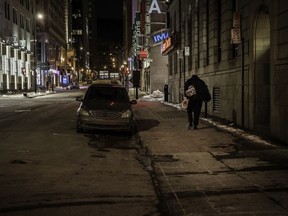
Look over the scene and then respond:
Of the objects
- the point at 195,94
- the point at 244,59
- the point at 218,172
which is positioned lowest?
the point at 218,172

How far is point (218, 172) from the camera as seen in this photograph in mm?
9102

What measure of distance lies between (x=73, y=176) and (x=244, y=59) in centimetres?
942

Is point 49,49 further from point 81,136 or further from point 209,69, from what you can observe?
point 81,136

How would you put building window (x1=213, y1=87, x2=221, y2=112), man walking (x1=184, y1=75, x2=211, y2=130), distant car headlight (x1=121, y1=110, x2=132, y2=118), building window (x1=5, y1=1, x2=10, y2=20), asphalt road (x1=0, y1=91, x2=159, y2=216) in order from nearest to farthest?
asphalt road (x1=0, y1=91, x2=159, y2=216), distant car headlight (x1=121, y1=110, x2=132, y2=118), man walking (x1=184, y1=75, x2=211, y2=130), building window (x1=213, y1=87, x2=221, y2=112), building window (x1=5, y1=1, x2=10, y2=20)

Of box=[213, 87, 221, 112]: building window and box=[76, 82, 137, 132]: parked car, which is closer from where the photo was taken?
box=[76, 82, 137, 132]: parked car

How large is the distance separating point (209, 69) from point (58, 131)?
9.11m

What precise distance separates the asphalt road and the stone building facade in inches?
156

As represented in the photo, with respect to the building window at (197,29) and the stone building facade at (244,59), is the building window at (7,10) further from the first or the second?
the building window at (197,29)

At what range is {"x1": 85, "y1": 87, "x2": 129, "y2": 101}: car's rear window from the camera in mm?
16578

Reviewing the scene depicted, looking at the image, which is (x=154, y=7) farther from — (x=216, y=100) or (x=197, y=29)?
(x=216, y=100)

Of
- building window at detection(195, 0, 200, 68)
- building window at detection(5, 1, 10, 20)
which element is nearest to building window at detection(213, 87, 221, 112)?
building window at detection(195, 0, 200, 68)

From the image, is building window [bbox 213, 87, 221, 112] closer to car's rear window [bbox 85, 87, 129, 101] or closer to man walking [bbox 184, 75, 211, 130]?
man walking [bbox 184, 75, 211, 130]

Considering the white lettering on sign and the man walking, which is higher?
the white lettering on sign

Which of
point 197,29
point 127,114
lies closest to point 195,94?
point 127,114
